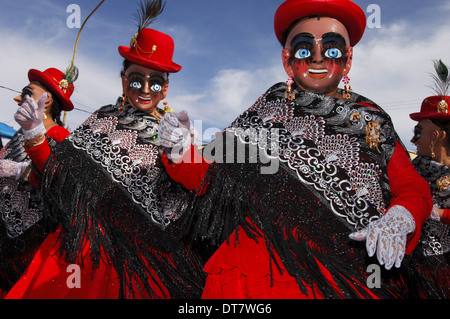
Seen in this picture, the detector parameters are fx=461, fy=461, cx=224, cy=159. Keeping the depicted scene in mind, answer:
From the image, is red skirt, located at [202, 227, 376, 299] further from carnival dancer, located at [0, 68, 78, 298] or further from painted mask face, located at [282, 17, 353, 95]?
carnival dancer, located at [0, 68, 78, 298]

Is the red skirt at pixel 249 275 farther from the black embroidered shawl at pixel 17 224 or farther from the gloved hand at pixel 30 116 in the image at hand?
the black embroidered shawl at pixel 17 224

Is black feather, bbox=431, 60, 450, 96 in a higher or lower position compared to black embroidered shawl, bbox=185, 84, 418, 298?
higher

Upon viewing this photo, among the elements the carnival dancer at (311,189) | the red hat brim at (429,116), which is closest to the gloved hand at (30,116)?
the carnival dancer at (311,189)

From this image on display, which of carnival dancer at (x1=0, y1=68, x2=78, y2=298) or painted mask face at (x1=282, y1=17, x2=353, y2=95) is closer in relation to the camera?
painted mask face at (x1=282, y1=17, x2=353, y2=95)

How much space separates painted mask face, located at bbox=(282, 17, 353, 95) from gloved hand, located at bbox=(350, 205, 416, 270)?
3.16 ft

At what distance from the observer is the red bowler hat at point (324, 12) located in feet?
9.20

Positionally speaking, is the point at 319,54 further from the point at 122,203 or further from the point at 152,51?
the point at 122,203

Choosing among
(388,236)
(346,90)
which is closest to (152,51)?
(346,90)

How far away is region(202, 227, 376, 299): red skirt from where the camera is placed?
90.0 inches

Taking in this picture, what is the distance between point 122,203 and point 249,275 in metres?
1.55

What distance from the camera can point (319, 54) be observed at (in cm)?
280

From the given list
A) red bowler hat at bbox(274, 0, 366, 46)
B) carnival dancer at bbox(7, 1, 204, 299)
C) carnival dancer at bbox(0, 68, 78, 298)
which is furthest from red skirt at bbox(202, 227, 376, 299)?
carnival dancer at bbox(0, 68, 78, 298)

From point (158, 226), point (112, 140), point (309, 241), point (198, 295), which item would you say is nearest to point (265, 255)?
point (309, 241)

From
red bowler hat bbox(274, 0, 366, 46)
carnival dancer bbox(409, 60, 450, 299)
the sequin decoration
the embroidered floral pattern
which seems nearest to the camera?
the embroidered floral pattern
